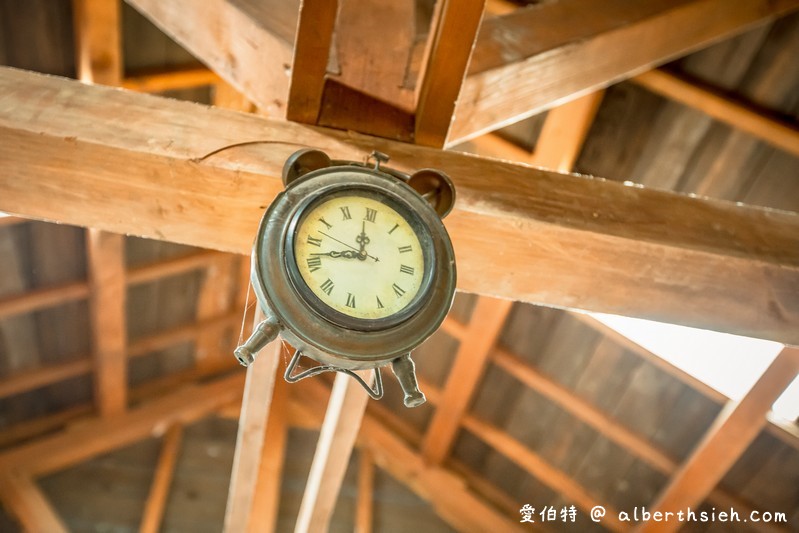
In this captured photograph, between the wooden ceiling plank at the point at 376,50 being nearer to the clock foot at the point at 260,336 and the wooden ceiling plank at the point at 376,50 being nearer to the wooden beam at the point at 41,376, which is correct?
the clock foot at the point at 260,336

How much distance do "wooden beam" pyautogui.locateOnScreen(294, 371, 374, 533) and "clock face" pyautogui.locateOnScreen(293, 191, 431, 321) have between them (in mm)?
1106

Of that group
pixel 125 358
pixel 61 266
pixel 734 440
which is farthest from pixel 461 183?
pixel 125 358

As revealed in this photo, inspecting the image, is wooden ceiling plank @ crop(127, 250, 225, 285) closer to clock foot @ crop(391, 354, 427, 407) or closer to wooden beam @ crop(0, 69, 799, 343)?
wooden beam @ crop(0, 69, 799, 343)

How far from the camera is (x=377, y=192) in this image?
1451 millimetres

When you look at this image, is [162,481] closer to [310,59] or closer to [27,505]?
[27,505]

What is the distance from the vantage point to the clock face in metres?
1.35

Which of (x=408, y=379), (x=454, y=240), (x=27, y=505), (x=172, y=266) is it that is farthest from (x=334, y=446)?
(x=27, y=505)

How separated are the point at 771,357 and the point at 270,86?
9.50 ft

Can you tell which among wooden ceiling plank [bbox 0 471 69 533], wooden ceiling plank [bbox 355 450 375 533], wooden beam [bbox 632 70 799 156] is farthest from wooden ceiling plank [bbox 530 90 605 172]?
wooden ceiling plank [bbox 0 471 69 533]

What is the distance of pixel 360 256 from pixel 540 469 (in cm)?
377

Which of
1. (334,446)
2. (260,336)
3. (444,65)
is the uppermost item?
(444,65)

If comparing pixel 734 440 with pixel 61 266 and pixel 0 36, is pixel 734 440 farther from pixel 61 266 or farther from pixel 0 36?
pixel 0 36

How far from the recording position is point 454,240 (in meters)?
1.71

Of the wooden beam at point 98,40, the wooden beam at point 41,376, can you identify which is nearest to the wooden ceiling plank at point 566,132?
the wooden beam at point 98,40
